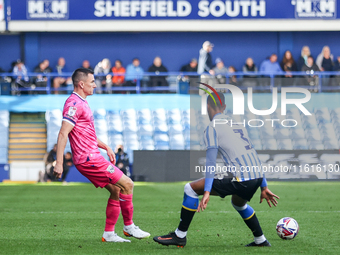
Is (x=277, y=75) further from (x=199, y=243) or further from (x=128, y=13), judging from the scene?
(x=199, y=243)

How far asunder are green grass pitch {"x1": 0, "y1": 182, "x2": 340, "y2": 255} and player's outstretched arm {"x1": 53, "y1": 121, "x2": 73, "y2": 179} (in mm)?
901

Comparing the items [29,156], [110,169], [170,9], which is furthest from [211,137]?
[170,9]

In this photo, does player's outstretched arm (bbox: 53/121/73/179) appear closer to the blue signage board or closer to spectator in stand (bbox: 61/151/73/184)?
spectator in stand (bbox: 61/151/73/184)

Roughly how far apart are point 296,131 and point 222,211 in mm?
9999

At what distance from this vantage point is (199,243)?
7.01 meters

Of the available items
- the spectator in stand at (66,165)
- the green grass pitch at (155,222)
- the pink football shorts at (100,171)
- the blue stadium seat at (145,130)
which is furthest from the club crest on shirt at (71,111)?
the blue stadium seat at (145,130)

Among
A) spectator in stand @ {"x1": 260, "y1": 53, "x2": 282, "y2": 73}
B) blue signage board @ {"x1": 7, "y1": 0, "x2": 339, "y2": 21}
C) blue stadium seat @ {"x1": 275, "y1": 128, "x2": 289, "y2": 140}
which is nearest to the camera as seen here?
blue stadium seat @ {"x1": 275, "y1": 128, "x2": 289, "y2": 140}

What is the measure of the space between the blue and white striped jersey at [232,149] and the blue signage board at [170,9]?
17.0 m

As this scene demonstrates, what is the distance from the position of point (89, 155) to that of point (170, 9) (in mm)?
16735

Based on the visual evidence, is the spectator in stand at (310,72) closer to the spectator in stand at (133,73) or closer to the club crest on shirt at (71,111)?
the spectator in stand at (133,73)

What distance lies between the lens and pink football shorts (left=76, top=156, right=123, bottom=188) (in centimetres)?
674

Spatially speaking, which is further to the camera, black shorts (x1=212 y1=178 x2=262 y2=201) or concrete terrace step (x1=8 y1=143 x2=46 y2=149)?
concrete terrace step (x1=8 y1=143 x2=46 y2=149)

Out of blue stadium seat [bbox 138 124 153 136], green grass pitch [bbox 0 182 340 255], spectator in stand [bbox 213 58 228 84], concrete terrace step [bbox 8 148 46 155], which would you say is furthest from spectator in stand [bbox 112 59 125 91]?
green grass pitch [bbox 0 182 340 255]

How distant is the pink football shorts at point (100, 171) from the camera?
6.74m
